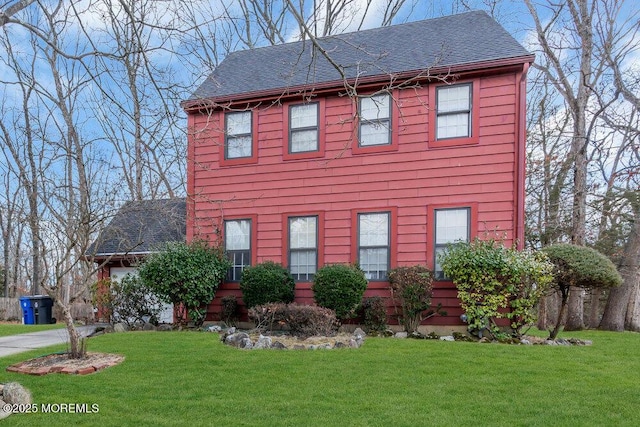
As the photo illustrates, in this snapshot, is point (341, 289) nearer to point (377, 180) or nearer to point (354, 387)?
point (377, 180)

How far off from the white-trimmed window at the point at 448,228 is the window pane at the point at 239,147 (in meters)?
4.67

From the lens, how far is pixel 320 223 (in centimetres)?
1027

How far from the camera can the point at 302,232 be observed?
1045 cm

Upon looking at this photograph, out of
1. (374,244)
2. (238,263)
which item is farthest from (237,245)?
(374,244)

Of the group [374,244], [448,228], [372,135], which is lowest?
[374,244]

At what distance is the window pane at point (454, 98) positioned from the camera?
31.2 feet

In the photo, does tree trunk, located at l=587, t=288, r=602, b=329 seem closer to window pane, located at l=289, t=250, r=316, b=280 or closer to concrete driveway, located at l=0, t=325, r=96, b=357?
window pane, located at l=289, t=250, r=316, b=280

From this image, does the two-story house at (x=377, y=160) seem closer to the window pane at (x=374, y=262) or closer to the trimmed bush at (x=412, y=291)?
the window pane at (x=374, y=262)

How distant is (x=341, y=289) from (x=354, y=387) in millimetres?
3820

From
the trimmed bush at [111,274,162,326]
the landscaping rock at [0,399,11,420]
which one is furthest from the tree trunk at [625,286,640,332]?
the landscaping rock at [0,399,11,420]

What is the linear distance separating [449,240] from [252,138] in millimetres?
5085

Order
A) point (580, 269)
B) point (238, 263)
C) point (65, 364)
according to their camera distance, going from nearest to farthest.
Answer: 1. point (65, 364)
2. point (580, 269)
3. point (238, 263)

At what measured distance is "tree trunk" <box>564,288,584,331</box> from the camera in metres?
12.4

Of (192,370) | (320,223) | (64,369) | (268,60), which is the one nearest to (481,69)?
(320,223)
